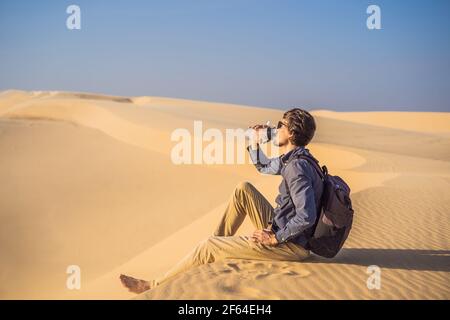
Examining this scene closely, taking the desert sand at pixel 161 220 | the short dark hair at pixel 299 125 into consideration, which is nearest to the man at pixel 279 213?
the short dark hair at pixel 299 125

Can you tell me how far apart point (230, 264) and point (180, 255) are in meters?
3.71

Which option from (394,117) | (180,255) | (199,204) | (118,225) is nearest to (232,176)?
(199,204)

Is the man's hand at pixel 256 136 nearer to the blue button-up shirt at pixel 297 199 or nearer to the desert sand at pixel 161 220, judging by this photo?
the blue button-up shirt at pixel 297 199

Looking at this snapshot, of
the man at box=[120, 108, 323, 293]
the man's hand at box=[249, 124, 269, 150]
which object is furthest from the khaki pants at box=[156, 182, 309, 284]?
the man's hand at box=[249, 124, 269, 150]

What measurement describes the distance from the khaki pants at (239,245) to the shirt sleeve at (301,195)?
27.0 inches

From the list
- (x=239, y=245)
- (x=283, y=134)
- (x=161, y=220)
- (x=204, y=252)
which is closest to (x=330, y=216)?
(x=283, y=134)

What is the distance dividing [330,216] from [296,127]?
0.89 meters

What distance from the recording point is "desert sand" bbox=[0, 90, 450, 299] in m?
5.37

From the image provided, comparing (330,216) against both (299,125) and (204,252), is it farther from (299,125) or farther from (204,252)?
(204,252)

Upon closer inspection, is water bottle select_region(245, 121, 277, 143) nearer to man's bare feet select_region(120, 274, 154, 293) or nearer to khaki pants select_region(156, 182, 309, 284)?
khaki pants select_region(156, 182, 309, 284)

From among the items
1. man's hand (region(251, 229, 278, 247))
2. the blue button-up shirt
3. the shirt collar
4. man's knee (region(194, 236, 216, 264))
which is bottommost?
man's knee (region(194, 236, 216, 264))

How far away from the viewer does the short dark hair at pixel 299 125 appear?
4809mm

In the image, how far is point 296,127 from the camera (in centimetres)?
484
